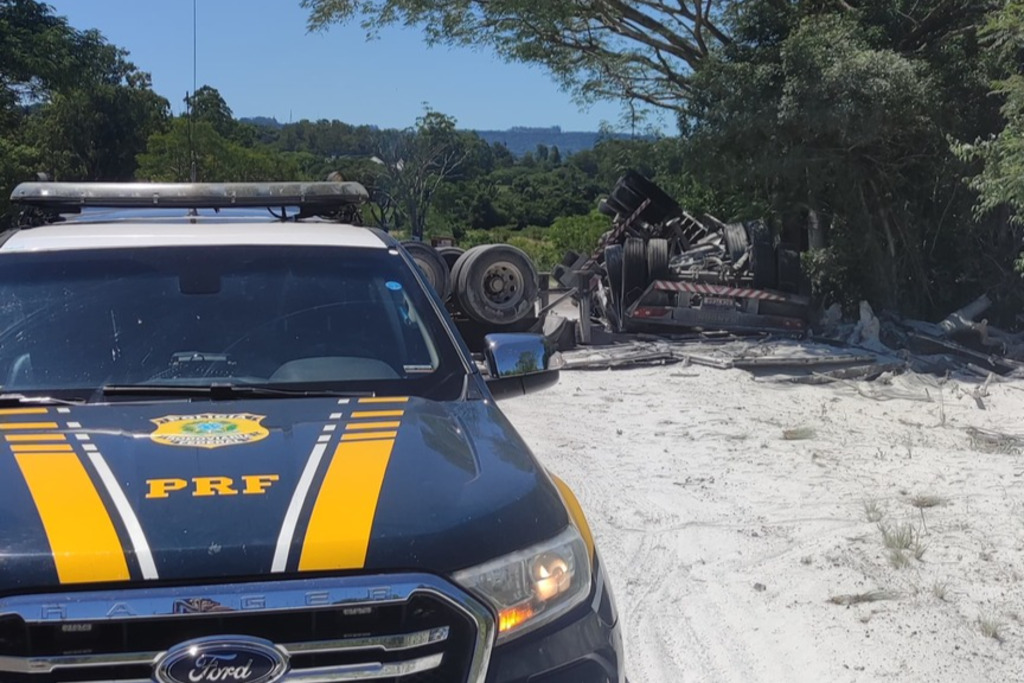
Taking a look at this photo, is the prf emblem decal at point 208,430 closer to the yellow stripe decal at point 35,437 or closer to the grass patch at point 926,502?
the yellow stripe decal at point 35,437

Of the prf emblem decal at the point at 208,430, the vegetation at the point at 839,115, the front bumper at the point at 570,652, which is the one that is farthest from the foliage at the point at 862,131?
the front bumper at the point at 570,652

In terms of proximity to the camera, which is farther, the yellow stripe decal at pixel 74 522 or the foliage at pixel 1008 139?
the foliage at pixel 1008 139

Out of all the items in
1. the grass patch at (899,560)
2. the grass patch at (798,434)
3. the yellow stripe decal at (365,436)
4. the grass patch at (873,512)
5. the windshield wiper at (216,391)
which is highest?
the windshield wiper at (216,391)

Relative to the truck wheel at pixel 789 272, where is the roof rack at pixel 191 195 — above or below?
above

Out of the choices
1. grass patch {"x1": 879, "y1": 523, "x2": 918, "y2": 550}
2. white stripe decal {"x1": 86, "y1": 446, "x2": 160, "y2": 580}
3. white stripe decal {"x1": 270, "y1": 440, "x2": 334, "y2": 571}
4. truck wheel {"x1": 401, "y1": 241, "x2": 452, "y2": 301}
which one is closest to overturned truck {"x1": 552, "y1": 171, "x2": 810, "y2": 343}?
truck wheel {"x1": 401, "y1": 241, "x2": 452, "y2": 301}

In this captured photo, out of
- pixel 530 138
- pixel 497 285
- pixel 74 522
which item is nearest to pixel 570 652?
pixel 74 522

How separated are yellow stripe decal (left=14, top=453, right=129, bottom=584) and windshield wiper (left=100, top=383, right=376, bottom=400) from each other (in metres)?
0.66

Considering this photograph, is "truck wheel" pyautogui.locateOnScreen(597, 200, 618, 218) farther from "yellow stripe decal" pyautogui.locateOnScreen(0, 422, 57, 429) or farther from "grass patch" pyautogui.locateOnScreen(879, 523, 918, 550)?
"yellow stripe decal" pyautogui.locateOnScreen(0, 422, 57, 429)

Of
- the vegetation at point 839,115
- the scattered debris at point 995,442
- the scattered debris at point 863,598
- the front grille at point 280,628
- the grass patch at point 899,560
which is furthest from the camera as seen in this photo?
the vegetation at point 839,115

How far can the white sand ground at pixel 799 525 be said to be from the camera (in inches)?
183

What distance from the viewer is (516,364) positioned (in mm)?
3998

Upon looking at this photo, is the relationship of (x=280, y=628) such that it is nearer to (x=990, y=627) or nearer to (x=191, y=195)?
(x=191, y=195)

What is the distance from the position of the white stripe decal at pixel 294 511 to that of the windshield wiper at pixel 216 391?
0.63 m

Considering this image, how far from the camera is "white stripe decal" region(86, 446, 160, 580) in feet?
7.52
